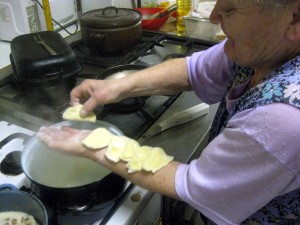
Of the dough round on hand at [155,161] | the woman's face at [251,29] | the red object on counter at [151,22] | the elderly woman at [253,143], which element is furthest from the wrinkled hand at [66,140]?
the red object on counter at [151,22]

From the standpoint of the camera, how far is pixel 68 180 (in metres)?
0.67

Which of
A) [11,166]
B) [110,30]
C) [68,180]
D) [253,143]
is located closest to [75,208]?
[68,180]

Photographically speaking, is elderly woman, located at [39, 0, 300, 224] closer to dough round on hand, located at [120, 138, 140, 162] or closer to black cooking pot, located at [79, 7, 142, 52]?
dough round on hand, located at [120, 138, 140, 162]

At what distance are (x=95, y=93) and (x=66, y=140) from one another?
184 millimetres

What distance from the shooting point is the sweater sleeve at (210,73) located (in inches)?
32.4

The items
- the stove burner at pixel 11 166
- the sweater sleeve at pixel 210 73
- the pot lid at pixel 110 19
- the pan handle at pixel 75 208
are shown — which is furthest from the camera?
the pot lid at pixel 110 19

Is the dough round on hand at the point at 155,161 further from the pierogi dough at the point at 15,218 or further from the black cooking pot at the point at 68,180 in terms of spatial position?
the pierogi dough at the point at 15,218

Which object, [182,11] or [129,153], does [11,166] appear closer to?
[129,153]

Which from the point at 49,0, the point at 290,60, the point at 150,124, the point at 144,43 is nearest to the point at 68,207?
the point at 150,124

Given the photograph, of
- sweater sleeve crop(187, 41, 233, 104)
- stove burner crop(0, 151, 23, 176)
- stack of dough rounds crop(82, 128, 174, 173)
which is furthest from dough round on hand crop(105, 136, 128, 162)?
sweater sleeve crop(187, 41, 233, 104)

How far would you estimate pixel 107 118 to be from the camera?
0.89 m

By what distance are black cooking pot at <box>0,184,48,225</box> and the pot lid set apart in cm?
71

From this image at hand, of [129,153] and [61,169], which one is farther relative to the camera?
[61,169]

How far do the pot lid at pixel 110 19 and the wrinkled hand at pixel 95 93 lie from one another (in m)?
0.41
